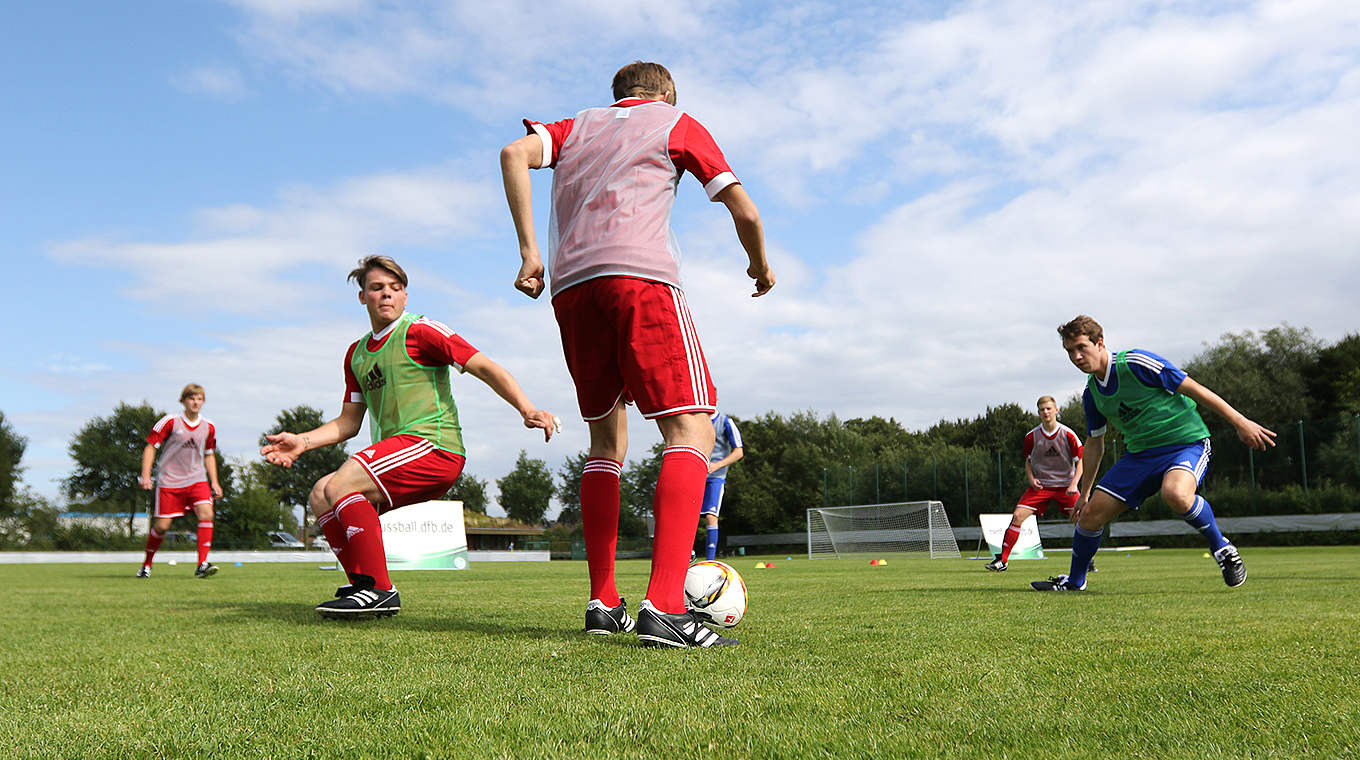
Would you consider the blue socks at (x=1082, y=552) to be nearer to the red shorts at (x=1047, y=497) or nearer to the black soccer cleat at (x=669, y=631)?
the black soccer cleat at (x=669, y=631)

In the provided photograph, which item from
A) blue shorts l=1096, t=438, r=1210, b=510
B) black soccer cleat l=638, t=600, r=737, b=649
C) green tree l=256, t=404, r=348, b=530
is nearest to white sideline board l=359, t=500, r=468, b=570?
blue shorts l=1096, t=438, r=1210, b=510

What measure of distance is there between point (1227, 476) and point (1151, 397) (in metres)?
28.1

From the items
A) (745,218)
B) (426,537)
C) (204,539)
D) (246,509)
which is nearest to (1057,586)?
(745,218)

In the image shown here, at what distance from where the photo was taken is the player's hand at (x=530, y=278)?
11.1ft

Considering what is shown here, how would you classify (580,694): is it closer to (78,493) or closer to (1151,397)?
(1151,397)

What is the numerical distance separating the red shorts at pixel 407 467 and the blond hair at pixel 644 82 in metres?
2.04

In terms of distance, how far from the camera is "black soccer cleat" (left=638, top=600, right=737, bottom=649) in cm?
307

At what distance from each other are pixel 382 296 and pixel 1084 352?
4.77m

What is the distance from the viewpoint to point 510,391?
4.54 meters

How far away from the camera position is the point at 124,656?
10.7ft

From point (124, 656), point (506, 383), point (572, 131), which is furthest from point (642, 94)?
point (124, 656)

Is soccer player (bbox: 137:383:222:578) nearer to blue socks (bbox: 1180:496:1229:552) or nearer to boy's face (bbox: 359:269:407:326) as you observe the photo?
A: boy's face (bbox: 359:269:407:326)

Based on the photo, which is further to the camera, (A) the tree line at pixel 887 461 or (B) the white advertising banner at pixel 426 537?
(A) the tree line at pixel 887 461

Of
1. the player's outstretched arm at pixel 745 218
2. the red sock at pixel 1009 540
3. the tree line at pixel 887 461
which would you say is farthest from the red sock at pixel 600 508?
the tree line at pixel 887 461
